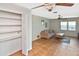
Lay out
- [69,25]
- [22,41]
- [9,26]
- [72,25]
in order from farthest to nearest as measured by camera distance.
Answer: [69,25] → [72,25] → [22,41] → [9,26]

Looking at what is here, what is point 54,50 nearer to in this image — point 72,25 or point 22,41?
point 22,41

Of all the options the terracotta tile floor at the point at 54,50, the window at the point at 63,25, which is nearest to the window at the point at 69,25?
the window at the point at 63,25

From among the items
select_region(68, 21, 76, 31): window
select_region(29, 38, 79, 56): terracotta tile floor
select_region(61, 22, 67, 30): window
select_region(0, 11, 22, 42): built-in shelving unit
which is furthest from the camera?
select_region(61, 22, 67, 30): window

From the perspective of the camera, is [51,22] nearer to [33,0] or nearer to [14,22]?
[14,22]

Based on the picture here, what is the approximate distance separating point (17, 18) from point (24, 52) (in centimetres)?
142

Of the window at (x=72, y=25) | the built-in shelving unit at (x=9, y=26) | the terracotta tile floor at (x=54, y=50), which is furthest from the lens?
the window at (x=72, y=25)

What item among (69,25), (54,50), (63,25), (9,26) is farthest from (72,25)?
(9,26)

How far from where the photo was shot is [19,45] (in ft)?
13.1

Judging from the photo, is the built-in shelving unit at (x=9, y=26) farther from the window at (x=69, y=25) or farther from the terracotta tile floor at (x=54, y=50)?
the window at (x=69, y=25)

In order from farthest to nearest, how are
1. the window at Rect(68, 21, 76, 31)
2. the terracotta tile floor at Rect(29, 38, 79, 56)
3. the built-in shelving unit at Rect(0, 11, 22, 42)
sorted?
the window at Rect(68, 21, 76, 31), the terracotta tile floor at Rect(29, 38, 79, 56), the built-in shelving unit at Rect(0, 11, 22, 42)

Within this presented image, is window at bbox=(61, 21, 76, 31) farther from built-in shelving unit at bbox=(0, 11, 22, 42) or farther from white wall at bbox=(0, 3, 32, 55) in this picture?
built-in shelving unit at bbox=(0, 11, 22, 42)

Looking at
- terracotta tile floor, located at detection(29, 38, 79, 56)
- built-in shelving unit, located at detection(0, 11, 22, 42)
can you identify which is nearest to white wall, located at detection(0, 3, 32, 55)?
built-in shelving unit, located at detection(0, 11, 22, 42)

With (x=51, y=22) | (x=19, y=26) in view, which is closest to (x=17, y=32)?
(x=19, y=26)

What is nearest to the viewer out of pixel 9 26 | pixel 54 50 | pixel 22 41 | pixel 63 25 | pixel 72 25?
pixel 9 26
